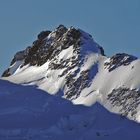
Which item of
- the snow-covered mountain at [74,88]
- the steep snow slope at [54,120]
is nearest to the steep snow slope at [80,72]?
the snow-covered mountain at [74,88]

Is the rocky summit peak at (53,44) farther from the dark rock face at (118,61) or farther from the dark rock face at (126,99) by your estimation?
the dark rock face at (126,99)

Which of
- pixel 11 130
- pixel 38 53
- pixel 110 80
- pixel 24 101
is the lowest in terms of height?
pixel 11 130

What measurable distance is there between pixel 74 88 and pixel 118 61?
13.1m

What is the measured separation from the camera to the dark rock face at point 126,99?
148125 millimetres

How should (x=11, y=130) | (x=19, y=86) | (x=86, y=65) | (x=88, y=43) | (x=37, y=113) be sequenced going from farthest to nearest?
(x=88, y=43) → (x=86, y=65) → (x=19, y=86) → (x=37, y=113) → (x=11, y=130)

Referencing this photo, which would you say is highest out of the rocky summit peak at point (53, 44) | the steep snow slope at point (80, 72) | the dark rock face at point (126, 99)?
the rocky summit peak at point (53, 44)

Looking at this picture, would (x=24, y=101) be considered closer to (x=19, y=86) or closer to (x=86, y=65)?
(x=19, y=86)

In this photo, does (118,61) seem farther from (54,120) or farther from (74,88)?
(54,120)

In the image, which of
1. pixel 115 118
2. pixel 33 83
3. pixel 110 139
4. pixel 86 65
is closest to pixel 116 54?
pixel 86 65

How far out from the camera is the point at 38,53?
19050 cm

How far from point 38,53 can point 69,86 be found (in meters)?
30.1

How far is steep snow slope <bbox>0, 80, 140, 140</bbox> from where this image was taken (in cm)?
13312

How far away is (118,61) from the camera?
553 ft

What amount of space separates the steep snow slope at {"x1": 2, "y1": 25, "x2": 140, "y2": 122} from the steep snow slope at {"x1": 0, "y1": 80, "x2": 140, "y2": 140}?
492 cm
